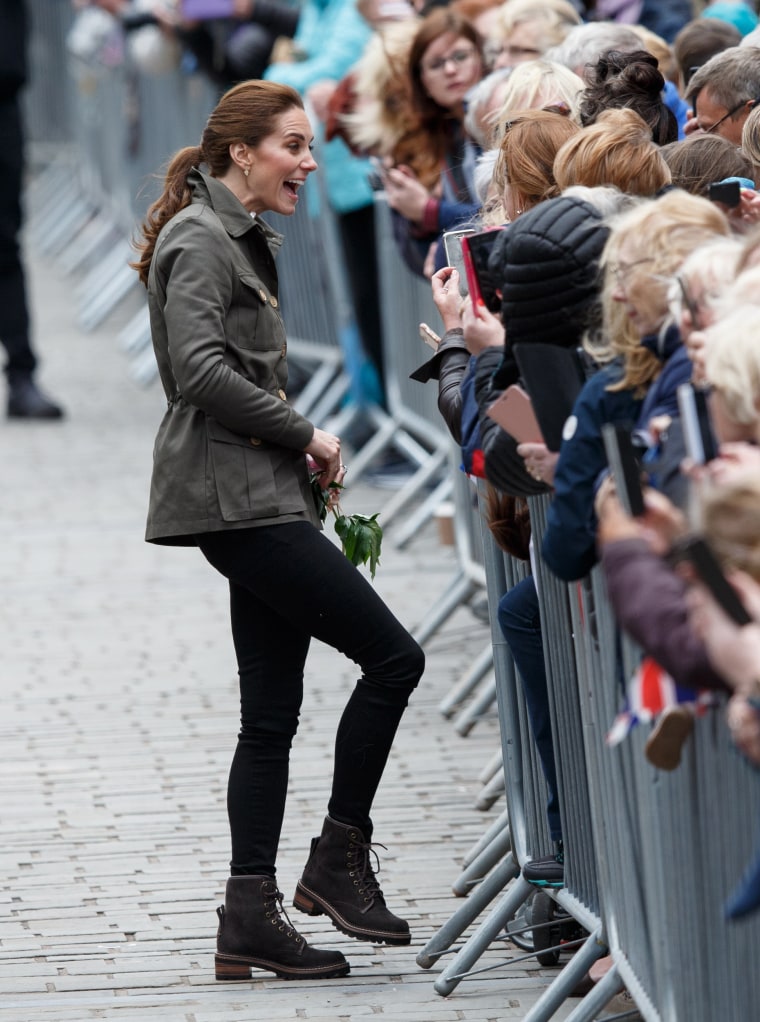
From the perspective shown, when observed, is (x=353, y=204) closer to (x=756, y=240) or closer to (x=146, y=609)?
(x=146, y=609)

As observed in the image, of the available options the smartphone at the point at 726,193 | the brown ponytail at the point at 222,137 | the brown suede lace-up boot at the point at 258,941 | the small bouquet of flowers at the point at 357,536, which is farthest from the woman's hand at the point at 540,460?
the brown suede lace-up boot at the point at 258,941

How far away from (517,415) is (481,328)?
0.43 metres

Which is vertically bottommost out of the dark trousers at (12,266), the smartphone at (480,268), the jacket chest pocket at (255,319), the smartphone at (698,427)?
the dark trousers at (12,266)

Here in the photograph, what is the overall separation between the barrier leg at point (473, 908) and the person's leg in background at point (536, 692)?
0.75 ft

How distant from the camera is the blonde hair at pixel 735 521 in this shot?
2.54 meters

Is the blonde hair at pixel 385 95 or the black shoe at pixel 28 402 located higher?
the blonde hair at pixel 385 95

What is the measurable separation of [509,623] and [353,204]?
5.54 metres

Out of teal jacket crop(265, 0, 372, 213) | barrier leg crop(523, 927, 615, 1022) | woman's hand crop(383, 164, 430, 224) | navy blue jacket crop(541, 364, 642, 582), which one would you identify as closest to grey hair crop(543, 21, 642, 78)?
woman's hand crop(383, 164, 430, 224)

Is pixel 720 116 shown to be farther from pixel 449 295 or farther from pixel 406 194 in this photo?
pixel 406 194

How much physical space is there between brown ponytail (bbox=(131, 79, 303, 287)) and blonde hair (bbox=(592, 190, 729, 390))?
118 centimetres

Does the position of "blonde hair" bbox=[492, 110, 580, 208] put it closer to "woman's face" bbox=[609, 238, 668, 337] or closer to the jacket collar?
the jacket collar

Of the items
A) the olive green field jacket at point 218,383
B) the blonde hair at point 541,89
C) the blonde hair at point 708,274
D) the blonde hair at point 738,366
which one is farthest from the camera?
the blonde hair at point 541,89

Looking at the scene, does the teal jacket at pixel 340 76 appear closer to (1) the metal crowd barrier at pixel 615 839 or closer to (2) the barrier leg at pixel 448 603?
(2) the barrier leg at pixel 448 603

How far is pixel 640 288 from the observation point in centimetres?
341
